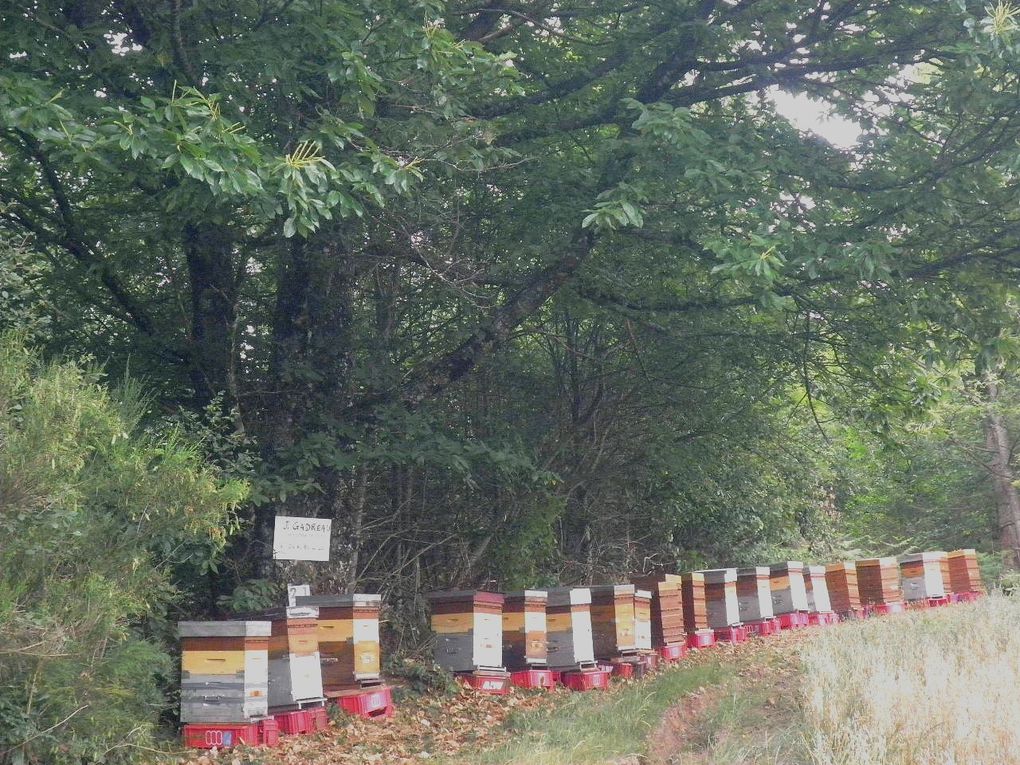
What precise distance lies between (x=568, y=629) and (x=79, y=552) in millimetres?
5087

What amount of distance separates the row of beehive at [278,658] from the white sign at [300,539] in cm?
51

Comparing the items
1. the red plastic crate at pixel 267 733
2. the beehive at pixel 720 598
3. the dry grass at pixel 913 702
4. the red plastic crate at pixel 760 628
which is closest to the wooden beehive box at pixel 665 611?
the beehive at pixel 720 598

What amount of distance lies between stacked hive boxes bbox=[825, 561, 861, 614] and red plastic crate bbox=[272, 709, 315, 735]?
33.5ft

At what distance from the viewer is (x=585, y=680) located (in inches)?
375

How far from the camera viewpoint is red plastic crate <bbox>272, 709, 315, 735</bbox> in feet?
23.4

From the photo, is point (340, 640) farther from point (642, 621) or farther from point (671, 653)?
point (671, 653)

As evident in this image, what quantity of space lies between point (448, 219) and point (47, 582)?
16.4 feet

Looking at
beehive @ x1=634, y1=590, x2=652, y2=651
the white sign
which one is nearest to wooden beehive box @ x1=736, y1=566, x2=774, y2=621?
beehive @ x1=634, y1=590, x2=652, y2=651

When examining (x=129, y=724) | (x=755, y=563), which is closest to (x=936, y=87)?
(x=129, y=724)

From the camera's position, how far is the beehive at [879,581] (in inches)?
613

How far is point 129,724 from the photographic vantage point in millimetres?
6102

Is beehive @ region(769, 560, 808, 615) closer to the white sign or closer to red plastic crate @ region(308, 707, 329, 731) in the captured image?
the white sign

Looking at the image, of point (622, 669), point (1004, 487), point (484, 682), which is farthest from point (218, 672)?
point (1004, 487)

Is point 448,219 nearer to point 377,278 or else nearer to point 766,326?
point 377,278
